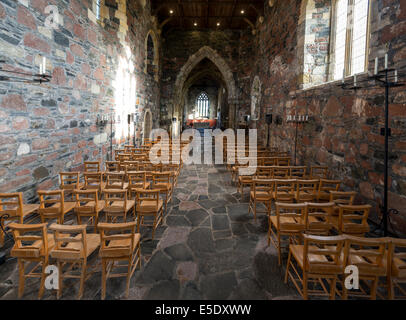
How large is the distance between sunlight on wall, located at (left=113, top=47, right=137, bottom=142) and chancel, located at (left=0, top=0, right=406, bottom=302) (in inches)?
4.5

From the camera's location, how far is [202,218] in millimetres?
3943

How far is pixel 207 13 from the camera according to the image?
1253cm

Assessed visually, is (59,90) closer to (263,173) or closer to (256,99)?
(263,173)

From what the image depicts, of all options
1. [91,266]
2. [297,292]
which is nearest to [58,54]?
[91,266]

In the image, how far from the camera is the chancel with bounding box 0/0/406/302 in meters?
2.14

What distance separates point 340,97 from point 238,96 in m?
10.8

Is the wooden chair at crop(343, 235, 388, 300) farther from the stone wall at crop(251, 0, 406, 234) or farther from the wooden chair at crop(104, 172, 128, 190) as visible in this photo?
the wooden chair at crop(104, 172, 128, 190)

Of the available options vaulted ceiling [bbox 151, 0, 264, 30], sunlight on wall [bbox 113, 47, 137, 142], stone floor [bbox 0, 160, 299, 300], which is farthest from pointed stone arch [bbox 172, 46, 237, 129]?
stone floor [bbox 0, 160, 299, 300]

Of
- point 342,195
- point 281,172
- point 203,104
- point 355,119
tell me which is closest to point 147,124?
point 281,172

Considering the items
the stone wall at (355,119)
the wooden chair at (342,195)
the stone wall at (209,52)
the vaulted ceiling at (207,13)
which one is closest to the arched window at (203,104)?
the stone wall at (209,52)

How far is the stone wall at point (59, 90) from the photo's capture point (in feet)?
11.6

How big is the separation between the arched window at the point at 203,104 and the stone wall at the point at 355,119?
72.2ft

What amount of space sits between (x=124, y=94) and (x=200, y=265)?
7912 mm

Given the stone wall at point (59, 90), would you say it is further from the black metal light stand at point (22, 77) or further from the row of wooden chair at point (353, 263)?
the row of wooden chair at point (353, 263)
